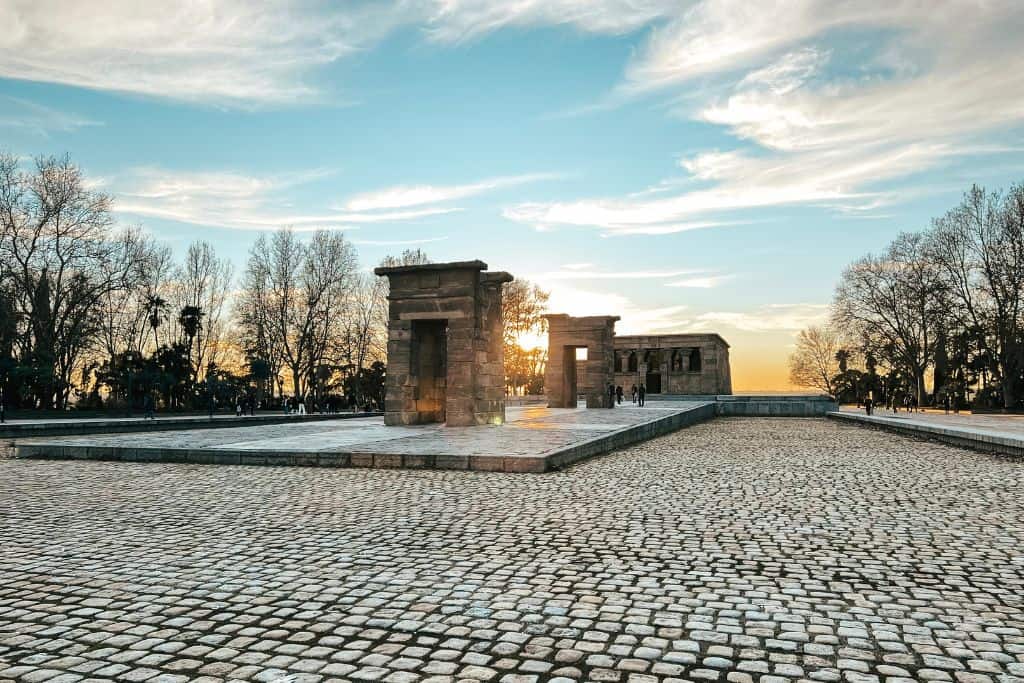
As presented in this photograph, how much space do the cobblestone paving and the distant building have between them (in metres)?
47.8

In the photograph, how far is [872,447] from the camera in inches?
677

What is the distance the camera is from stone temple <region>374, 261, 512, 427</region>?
1959cm

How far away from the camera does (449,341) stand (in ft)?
64.9

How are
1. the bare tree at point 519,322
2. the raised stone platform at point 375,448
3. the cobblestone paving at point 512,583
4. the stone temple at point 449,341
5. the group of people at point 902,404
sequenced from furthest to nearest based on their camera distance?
the bare tree at point 519,322 → the group of people at point 902,404 → the stone temple at point 449,341 → the raised stone platform at point 375,448 → the cobblestone paving at point 512,583

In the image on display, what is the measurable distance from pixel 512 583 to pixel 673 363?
55.7m

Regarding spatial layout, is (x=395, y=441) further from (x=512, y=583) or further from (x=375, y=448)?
(x=512, y=583)

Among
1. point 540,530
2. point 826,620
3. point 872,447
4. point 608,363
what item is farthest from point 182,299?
point 826,620

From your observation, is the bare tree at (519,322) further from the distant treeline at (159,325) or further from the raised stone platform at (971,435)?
the raised stone platform at (971,435)

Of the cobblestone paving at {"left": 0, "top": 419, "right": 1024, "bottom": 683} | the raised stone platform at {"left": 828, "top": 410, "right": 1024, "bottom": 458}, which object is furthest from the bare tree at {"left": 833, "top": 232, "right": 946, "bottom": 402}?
the cobblestone paving at {"left": 0, "top": 419, "right": 1024, "bottom": 683}

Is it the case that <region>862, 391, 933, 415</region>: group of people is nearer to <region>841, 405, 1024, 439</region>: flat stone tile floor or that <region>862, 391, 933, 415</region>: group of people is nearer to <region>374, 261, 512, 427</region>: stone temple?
<region>841, 405, 1024, 439</region>: flat stone tile floor

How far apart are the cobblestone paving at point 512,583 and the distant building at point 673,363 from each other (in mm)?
47831

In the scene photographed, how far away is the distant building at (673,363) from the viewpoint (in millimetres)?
57031

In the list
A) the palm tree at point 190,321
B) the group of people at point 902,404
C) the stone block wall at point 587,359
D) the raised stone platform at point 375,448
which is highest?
the palm tree at point 190,321

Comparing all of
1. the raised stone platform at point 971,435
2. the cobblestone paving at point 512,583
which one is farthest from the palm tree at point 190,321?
the raised stone platform at point 971,435
